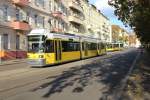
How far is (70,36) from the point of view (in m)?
36.4

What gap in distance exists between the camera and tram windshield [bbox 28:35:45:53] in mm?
29250

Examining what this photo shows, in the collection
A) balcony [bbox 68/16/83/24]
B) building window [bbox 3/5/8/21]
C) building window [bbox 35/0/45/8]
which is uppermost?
building window [bbox 35/0/45/8]

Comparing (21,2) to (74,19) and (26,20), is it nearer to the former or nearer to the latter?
(26,20)

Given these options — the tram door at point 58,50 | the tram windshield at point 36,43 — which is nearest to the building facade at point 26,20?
the tram door at point 58,50

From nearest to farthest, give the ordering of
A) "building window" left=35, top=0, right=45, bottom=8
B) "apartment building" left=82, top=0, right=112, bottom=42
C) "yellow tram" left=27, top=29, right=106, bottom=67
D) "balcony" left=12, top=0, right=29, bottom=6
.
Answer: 1. "yellow tram" left=27, top=29, right=106, bottom=67
2. "balcony" left=12, top=0, right=29, bottom=6
3. "building window" left=35, top=0, right=45, bottom=8
4. "apartment building" left=82, top=0, right=112, bottom=42

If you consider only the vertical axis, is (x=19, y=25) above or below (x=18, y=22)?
below

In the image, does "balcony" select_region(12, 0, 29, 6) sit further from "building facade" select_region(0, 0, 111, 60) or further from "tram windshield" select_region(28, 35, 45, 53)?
"tram windshield" select_region(28, 35, 45, 53)

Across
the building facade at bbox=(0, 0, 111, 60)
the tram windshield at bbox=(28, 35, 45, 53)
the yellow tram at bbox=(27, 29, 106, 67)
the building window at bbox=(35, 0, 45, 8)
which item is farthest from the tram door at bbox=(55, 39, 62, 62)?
the building window at bbox=(35, 0, 45, 8)

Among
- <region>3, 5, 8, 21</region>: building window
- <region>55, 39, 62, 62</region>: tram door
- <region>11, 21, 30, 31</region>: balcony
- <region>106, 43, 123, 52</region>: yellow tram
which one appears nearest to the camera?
<region>55, 39, 62, 62</region>: tram door

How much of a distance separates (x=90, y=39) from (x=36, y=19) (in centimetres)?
1036

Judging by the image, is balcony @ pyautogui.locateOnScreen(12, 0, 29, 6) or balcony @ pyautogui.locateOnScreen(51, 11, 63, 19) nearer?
balcony @ pyautogui.locateOnScreen(12, 0, 29, 6)

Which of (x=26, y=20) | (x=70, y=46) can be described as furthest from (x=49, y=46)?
(x=26, y=20)

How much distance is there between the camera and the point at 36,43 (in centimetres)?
2944

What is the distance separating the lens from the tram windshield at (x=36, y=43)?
96.0ft
